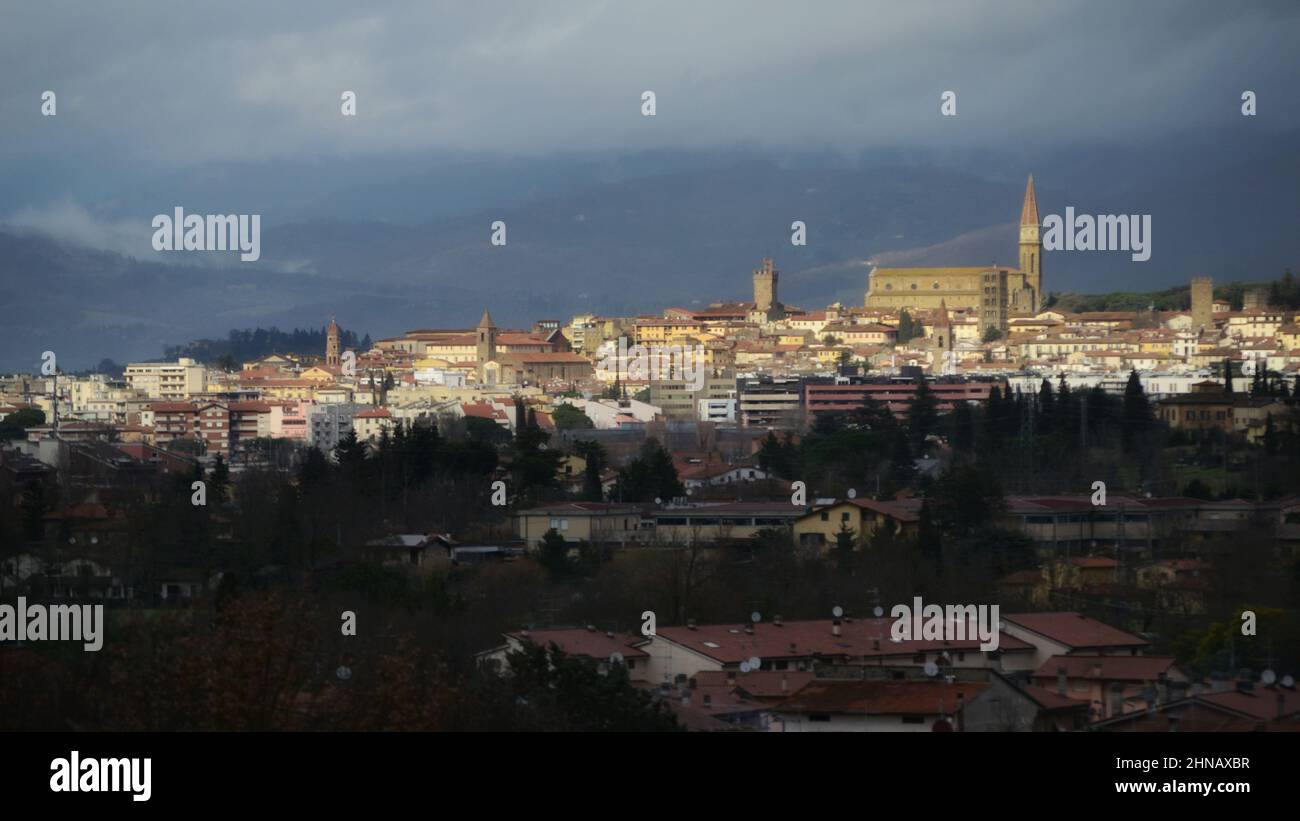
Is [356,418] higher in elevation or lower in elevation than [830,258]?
lower

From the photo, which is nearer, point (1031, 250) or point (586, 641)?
point (586, 641)

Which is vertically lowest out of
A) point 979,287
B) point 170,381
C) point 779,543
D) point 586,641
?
point 586,641

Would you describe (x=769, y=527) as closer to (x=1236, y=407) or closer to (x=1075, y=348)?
(x=1236, y=407)

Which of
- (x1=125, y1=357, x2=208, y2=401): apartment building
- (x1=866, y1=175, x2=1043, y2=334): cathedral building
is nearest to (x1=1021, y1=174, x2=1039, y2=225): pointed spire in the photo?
(x1=866, y1=175, x2=1043, y2=334): cathedral building

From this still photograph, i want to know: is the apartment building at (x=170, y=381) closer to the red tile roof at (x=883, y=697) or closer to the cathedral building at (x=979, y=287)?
the cathedral building at (x=979, y=287)

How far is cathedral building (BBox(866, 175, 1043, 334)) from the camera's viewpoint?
66.2m

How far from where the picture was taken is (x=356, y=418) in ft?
143

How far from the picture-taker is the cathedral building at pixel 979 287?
217 feet

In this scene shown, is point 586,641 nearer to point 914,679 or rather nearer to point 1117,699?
point 914,679

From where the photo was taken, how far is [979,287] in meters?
67.9

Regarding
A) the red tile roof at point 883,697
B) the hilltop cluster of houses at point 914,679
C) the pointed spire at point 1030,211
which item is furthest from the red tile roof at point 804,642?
the pointed spire at point 1030,211

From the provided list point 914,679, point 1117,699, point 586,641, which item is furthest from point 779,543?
point 1117,699
